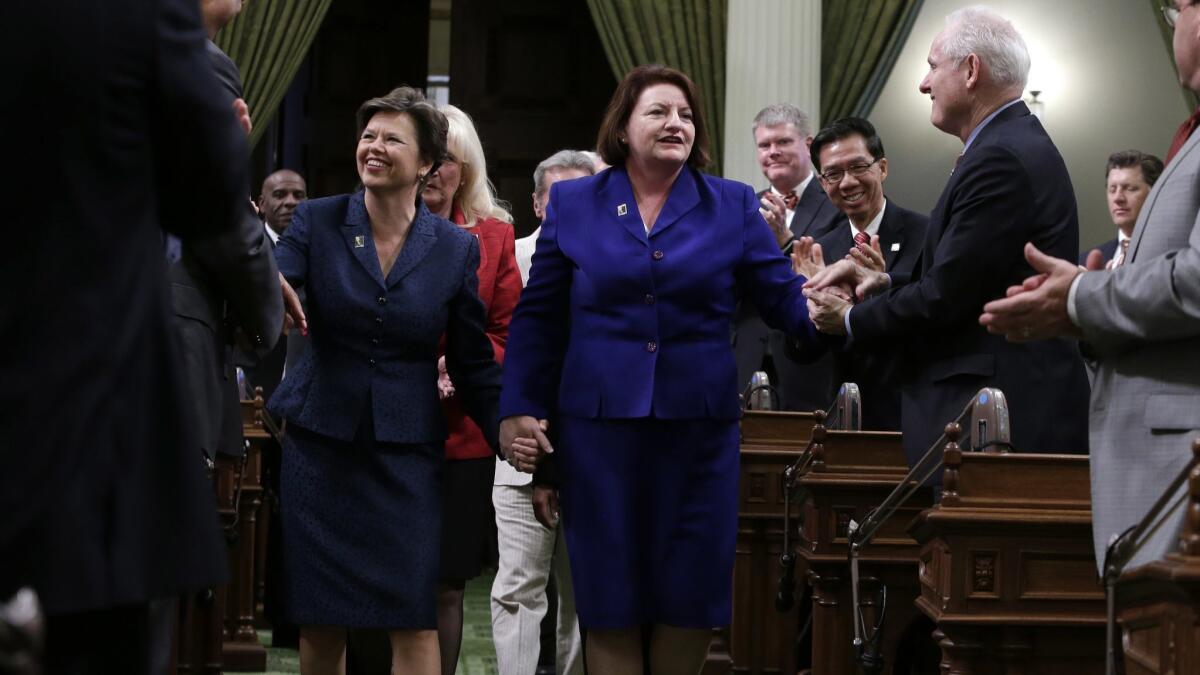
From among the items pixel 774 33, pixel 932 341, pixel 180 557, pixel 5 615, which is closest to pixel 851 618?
pixel 932 341

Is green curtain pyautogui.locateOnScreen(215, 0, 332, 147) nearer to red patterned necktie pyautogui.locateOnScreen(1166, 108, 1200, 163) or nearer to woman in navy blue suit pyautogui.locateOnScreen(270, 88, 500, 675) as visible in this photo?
woman in navy blue suit pyautogui.locateOnScreen(270, 88, 500, 675)

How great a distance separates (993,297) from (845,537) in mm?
927

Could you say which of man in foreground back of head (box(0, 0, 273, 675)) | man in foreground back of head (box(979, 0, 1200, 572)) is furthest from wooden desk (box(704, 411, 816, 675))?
man in foreground back of head (box(0, 0, 273, 675))

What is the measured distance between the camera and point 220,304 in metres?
3.21

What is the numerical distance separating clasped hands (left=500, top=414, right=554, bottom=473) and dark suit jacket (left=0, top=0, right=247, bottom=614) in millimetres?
1684

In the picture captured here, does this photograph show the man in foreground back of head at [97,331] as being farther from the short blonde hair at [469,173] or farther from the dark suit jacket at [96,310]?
the short blonde hair at [469,173]

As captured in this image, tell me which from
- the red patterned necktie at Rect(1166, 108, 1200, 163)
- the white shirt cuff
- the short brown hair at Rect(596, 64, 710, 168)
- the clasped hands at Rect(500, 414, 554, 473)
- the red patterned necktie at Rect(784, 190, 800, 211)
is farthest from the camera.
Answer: the red patterned necktie at Rect(784, 190, 800, 211)

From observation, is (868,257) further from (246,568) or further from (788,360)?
(246,568)

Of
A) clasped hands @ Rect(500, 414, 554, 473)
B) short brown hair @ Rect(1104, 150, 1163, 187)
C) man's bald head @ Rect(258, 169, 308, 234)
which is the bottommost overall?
clasped hands @ Rect(500, 414, 554, 473)

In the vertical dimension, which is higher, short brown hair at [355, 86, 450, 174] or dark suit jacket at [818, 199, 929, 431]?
short brown hair at [355, 86, 450, 174]

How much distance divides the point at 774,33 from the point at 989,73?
17.6ft

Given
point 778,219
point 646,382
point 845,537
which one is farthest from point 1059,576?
point 778,219

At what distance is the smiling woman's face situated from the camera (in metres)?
3.53

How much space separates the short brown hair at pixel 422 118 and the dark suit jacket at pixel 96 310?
2084mm
